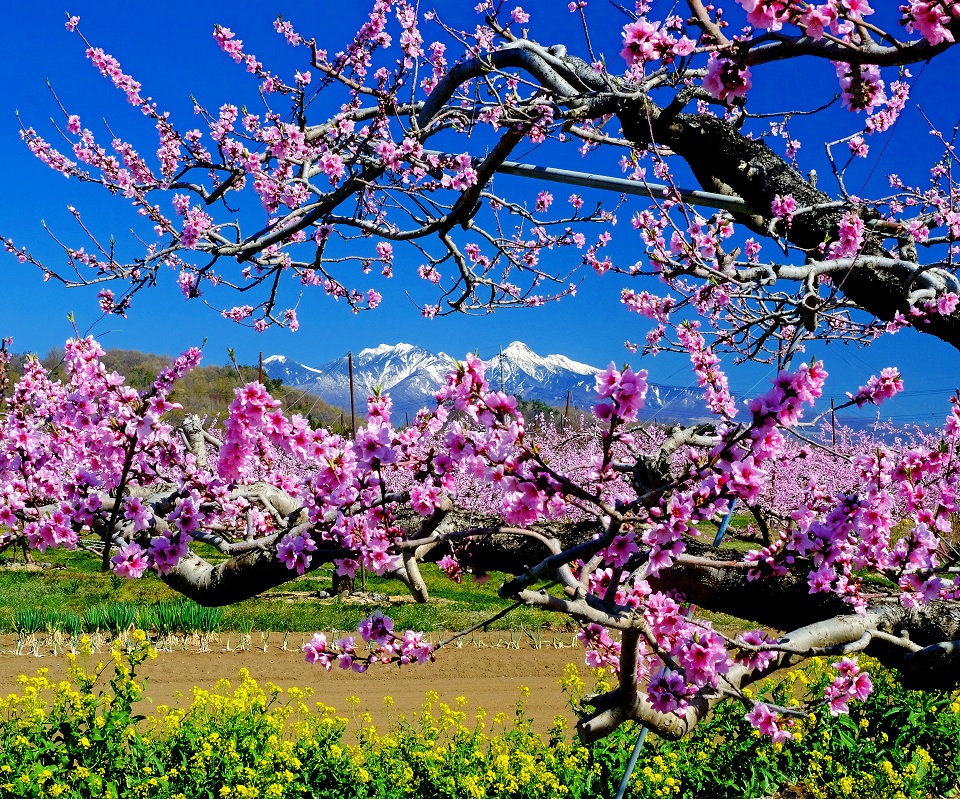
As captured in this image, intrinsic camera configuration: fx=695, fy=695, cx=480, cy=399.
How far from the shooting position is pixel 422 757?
201 inches

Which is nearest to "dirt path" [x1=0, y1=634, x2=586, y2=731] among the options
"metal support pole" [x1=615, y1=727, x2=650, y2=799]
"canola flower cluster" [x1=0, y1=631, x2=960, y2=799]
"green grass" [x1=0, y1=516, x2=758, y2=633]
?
"green grass" [x1=0, y1=516, x2=758, y2=633]

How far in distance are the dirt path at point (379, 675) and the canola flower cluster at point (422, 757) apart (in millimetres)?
1883

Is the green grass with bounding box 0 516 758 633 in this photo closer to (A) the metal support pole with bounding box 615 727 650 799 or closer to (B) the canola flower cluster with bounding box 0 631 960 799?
(B) the canola flower cluster with bounding box 0 631 960 799

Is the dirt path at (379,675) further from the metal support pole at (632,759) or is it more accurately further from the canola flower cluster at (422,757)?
the metal support pole at (632,759)

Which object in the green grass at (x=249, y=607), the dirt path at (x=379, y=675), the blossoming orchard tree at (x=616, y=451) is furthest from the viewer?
the green grass at (x=249, y=607)

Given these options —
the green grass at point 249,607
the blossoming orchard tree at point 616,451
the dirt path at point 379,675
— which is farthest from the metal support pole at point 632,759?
the green grass at point 249,607

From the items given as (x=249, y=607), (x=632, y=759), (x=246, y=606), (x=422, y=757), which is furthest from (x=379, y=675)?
(x=632, y=759)

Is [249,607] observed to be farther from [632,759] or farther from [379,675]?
[632,759]

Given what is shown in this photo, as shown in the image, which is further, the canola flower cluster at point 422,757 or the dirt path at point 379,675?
the dirt path at point 379,675

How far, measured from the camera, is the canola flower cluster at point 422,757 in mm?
4605

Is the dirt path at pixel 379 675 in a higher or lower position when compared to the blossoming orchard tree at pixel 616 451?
lower

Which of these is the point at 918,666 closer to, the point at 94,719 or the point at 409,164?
the point at 409,164

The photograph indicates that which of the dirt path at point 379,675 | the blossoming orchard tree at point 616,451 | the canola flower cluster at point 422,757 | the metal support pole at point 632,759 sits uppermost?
the blossoming orchard tree at point 616,451

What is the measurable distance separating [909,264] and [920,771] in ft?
13.5
